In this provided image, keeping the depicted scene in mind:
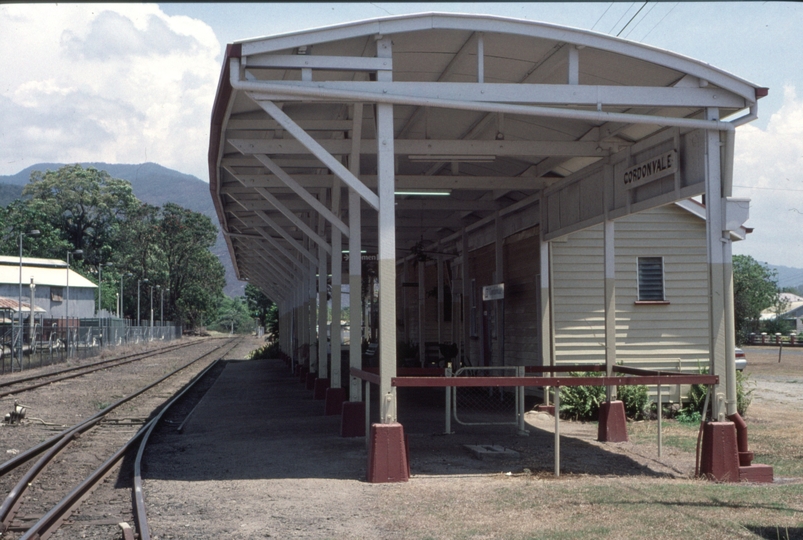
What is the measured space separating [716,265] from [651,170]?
6.51 feet

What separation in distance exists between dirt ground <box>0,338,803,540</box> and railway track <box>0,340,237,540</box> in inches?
11.5

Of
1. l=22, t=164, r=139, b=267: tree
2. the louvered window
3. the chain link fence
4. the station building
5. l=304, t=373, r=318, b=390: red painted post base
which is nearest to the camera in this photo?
the station building

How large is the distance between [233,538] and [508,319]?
484 inches

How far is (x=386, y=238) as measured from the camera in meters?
9.41

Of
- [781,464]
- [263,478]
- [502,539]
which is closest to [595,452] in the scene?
[781,464]

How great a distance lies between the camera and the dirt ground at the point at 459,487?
7035 millimetres

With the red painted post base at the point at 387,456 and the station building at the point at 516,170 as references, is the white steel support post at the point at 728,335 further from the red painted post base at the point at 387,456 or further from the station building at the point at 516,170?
the red painted post base at the point at 387,456

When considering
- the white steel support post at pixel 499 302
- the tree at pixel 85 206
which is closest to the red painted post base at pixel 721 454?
the white steel support post at pixel 499 302

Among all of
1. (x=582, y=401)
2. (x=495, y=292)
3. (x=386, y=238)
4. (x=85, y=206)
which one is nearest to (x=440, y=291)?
(x=495, y=292)

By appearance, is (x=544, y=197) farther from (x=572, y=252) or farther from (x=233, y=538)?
(x=233, y=538)

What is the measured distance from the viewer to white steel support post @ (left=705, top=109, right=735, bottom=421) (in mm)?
9570

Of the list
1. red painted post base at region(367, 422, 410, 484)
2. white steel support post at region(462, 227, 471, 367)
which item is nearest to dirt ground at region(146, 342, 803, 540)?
red painted post base at region(367, 422, 410, 484)

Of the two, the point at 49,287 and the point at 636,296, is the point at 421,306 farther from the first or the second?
the point at 49,287

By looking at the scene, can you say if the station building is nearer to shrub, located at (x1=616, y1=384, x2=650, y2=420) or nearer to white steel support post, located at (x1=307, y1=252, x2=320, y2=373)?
white steel support post, located at (x1=307, y1=252, x2=320, y2=373)
